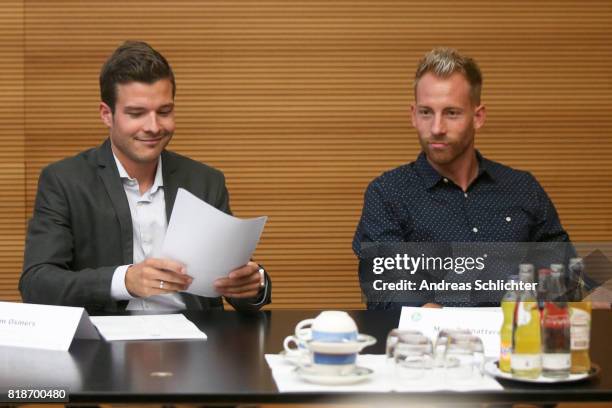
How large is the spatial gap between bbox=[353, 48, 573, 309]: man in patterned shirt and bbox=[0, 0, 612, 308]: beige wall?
1.22 m

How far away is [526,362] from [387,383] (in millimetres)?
263

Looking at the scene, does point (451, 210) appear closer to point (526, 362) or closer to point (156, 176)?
point (156, 176)

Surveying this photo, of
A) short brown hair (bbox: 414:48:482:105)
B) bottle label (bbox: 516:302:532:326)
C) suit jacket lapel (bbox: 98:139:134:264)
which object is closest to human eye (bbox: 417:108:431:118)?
short brown hair (bbox: 414:48:482:105)

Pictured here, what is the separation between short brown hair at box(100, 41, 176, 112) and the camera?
107 inches

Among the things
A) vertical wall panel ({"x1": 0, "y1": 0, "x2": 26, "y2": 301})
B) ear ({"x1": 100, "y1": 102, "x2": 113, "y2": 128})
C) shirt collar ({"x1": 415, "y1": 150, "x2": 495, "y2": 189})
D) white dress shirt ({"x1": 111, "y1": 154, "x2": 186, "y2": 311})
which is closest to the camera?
white dress shirt ({"x1": 111, "y1": 154, "x2": 186, "y2": 311})

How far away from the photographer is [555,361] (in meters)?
1.69

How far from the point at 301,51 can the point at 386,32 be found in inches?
15.5

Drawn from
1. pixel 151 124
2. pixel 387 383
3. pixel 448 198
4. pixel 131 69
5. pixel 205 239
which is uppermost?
pixel 131 69

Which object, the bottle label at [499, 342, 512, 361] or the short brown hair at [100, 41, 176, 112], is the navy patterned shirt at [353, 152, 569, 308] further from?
the bottle label at [499, 342, 512, 361]

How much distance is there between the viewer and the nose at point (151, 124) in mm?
2693

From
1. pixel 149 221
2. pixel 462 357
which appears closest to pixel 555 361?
pixel 462 357

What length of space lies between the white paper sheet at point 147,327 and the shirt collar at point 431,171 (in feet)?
3.19

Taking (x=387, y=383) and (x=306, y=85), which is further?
(x=306, y=85)

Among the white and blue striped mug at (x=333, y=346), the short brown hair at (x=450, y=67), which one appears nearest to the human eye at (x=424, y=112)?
the short brown hair at (x=450, y=67)
